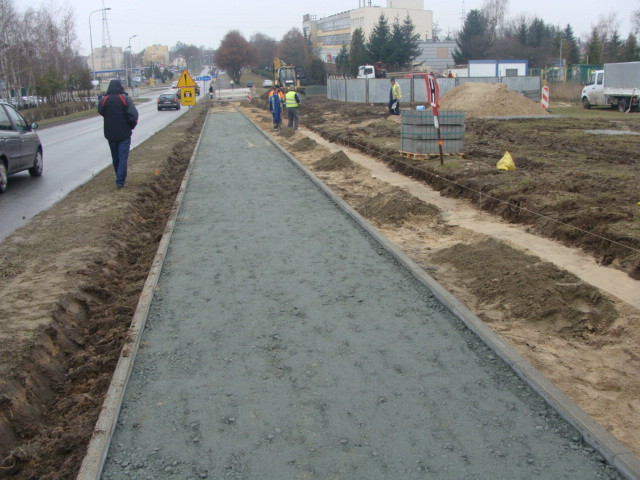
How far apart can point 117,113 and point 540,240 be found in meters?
8.10

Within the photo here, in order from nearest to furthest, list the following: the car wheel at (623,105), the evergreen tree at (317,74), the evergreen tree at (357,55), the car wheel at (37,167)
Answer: the car wheel at (37,167), the car wheel at (623,105), the evergreen tree at (317,74), the evergreen tree at (357,55)

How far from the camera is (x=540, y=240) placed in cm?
820

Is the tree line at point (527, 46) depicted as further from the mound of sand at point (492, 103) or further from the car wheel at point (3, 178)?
the car wheel at point (3, 178)

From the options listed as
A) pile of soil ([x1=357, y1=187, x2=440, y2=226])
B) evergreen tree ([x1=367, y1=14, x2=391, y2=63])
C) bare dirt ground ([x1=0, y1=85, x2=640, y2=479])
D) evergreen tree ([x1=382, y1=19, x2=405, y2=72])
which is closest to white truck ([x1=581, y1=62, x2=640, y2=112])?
bare dirt ground ([x1=0, y1=85, x2=640, y2=479])

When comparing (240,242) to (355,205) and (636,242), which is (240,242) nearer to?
(355,205)

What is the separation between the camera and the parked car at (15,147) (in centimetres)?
1282

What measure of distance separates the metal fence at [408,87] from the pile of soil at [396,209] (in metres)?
28.1

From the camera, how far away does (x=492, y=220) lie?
940cm

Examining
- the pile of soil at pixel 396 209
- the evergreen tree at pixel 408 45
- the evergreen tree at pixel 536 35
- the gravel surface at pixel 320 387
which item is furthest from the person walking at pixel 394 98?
the evergreen tree at pixel 536 35

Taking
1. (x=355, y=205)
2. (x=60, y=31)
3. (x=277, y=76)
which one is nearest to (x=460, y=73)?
(x=277, y=76)

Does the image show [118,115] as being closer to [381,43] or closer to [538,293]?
[538,293]

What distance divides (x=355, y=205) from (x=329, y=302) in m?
5.26

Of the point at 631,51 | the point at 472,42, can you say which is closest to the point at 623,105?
the point at 631,51

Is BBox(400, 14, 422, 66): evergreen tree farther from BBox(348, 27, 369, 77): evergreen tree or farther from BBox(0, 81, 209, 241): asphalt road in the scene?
BBox(0, 81, 209, 241): asphalt road
